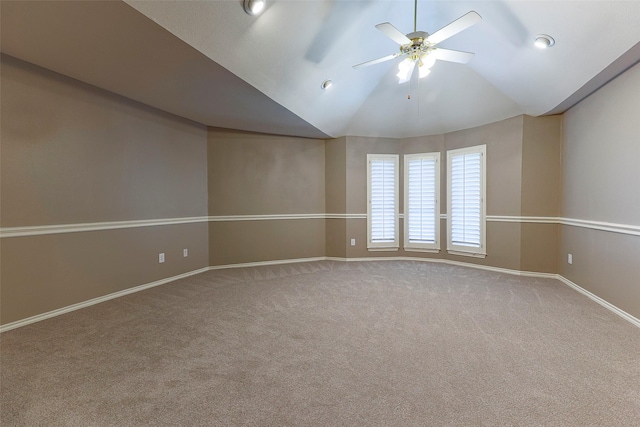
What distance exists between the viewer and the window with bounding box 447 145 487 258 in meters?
5.20

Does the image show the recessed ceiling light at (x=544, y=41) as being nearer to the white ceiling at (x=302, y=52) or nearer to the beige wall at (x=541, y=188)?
the white ceiling at (x=302, y=52)

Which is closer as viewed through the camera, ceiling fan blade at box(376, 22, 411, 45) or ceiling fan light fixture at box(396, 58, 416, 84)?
ceiling fan blade at box(376, 22, 411, 45)

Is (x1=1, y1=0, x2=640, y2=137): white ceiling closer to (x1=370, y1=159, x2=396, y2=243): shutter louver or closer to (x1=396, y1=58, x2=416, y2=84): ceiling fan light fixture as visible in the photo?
(x1=396, y1=58, x2=416, y2=84): ceiling fan light fixture

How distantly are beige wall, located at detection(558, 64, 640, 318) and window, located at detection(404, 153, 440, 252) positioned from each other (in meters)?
1.90

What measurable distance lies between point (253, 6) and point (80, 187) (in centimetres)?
264

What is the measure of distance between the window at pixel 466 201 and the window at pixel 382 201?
3.15ft

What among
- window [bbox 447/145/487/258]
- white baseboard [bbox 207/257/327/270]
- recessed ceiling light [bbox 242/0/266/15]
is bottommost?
white baseboard [bbox 207/257/327/270]

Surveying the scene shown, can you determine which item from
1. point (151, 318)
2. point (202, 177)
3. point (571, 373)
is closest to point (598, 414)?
point (571, 373)

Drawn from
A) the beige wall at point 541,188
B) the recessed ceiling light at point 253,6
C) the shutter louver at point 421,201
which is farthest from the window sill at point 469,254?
the recessed ceiling light at point 253,6

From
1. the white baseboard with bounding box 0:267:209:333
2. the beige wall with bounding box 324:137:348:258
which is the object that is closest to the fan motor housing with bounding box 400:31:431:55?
the beige wall with bounding box 324:137:348:258

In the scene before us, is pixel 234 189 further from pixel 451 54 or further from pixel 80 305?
pixel 451 54

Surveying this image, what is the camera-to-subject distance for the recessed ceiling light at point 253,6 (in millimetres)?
2473

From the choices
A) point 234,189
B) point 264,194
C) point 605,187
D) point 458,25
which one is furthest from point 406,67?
point 234,189

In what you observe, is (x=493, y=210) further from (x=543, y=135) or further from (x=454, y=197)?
(x=543, y=135)
